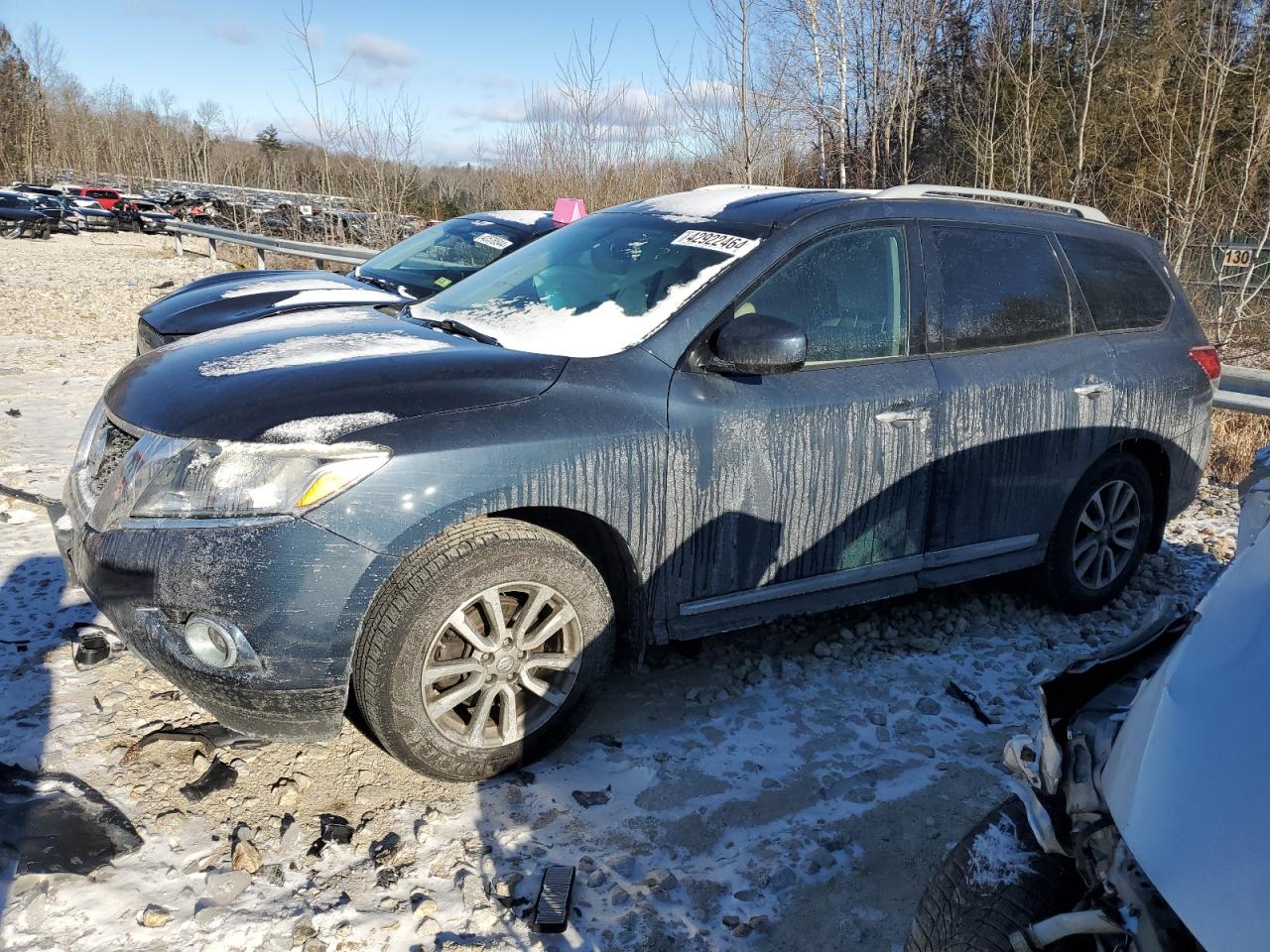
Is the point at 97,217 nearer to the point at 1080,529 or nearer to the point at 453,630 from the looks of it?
the point at 453,630

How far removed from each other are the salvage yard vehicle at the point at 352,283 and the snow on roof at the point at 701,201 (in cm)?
100

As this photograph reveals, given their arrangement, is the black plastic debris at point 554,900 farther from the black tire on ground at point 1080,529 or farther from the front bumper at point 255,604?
the black tire on ground at point 1080,529

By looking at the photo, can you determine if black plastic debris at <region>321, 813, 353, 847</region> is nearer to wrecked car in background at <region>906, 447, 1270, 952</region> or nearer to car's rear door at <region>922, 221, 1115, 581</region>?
wrecked car in background at <region>906, 447, 1270, 952</region>

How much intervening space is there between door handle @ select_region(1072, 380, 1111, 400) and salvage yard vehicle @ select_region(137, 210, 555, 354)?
2707 mm

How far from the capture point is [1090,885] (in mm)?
1629

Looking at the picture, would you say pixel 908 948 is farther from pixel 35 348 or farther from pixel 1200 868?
pixel 35 348

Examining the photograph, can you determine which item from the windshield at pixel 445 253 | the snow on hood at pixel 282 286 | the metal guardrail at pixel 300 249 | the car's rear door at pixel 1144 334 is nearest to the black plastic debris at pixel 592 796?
the car's rear door at pixel 1144 334

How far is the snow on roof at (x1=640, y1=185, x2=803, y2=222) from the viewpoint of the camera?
3865mm

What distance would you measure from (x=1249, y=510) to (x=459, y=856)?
2.41 m

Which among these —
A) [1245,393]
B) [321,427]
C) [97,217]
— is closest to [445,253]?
[321,427]

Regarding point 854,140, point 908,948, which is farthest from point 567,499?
point 854,140

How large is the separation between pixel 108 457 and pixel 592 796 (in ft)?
6.17

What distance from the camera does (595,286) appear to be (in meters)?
3.61

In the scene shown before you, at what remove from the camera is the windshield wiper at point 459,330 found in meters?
3.43
